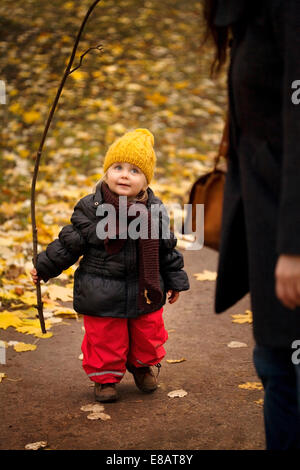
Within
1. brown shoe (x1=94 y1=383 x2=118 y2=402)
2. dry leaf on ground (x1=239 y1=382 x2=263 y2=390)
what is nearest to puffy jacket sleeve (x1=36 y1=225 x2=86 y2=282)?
brown shoe (x1=94 y1=383 x2=118 y2=402)

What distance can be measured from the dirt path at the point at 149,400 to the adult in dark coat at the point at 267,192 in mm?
887

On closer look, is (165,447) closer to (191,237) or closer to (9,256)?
(9,256)

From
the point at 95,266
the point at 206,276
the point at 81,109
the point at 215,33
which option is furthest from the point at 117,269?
the point at 81,109

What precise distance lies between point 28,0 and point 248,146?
13587mm

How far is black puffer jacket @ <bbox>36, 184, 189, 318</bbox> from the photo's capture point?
294 cm

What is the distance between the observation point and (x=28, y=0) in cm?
1397

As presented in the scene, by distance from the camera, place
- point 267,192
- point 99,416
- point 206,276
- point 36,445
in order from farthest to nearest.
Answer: point 206,276
point 99,416
point 36,445
point 267,192

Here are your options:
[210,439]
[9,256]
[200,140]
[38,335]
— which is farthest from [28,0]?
[210,439]

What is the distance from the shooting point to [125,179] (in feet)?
9.70

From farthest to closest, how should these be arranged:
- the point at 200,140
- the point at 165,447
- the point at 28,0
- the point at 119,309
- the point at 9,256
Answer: the point at 28,0
the point at 200,140
the point at 9,256
the point at 119,309
the point at 165,447

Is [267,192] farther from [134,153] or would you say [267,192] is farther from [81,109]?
[81,109]

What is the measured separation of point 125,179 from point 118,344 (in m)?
0.80

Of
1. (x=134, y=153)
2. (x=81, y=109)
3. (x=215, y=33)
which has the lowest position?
(x=81, y=109)

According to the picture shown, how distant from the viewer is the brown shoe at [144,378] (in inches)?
124
